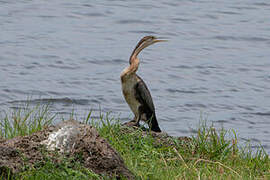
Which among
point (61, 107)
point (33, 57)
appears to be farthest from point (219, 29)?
point (61, 107)

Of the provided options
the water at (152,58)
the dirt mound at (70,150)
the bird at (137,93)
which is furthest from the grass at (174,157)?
the water at (152,58)

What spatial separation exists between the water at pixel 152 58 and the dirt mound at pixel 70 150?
197 inches

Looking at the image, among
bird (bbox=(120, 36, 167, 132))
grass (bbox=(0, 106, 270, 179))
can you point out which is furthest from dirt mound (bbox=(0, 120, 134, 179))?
bird (bbox=(120, 36, 167, 132))

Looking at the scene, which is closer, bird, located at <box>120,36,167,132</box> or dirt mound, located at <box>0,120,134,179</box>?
dirt mound, located at <box>0,120,134,179</box>

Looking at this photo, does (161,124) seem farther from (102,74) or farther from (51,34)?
(51,34)

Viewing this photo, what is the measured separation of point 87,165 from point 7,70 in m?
8.68

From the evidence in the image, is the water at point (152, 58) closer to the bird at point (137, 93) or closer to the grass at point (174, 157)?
the bird at point (137, 93)

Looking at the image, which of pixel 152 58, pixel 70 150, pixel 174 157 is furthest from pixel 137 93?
pixel 152 58

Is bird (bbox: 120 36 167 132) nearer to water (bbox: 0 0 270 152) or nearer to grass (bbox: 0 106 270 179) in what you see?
grass (bbox: 0 106 270 179)

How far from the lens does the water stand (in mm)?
12219

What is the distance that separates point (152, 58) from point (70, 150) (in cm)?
1032

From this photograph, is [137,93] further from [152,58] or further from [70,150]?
[152,58]

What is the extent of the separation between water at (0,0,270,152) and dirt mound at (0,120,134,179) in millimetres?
5013

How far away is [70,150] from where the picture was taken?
222 inches
